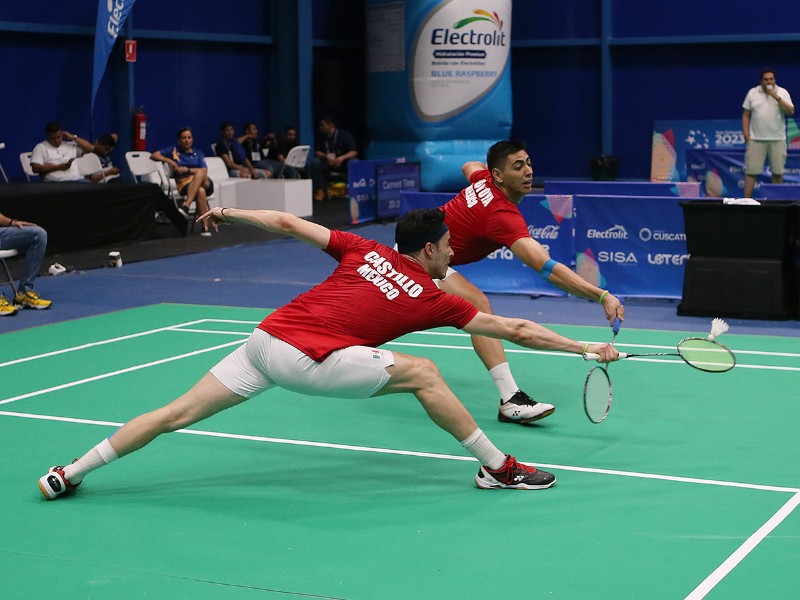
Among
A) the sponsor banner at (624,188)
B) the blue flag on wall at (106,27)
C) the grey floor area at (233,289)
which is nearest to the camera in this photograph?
the grey floor area at (233,289)

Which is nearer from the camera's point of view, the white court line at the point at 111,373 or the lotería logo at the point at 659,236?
the white court line at the point at 111,373

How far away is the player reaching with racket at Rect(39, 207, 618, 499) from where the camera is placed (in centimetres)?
575

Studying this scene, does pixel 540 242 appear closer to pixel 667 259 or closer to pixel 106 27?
pixel 667 259

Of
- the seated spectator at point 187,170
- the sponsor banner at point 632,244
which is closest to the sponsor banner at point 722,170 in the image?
the seated spectator at point 187,170

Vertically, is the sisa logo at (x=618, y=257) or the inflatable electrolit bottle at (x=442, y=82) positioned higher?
the inflatable electrolit bottle at (x=442, y=82)

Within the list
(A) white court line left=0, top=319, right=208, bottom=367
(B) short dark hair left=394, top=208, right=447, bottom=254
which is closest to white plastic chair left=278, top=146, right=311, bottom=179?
(A) white court line left=0, top=319, right=208, bottom=367

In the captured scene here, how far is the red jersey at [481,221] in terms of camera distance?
746cm

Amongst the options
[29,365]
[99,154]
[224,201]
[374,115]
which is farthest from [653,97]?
[29,365]

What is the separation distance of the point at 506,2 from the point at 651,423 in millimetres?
17484

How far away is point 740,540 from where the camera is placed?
5.31m

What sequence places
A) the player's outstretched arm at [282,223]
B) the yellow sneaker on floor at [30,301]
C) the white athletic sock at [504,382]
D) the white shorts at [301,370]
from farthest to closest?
the yellow sneaker on floor at [30,301]
the white athletic sock at [504,382]
the player's outstretched arm at [282,223]
the white shorts at [301,370]

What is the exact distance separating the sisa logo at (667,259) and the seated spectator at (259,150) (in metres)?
10.5

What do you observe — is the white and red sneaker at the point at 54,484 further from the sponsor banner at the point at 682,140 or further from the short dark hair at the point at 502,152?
the sponsor banner at the point at 682,140

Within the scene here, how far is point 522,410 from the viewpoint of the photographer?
24.3 ft
